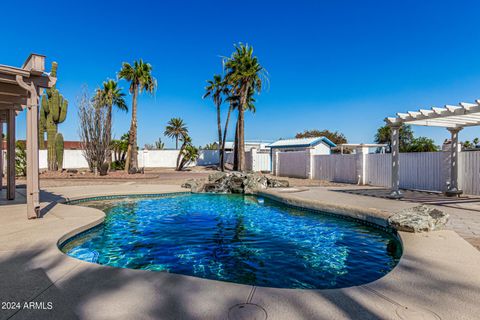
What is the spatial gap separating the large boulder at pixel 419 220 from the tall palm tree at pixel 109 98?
64.8 feet

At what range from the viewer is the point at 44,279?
2955 millimetres

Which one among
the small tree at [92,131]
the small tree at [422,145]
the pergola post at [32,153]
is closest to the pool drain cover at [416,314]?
the pergola post at [32,153]

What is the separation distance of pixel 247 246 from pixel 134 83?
813 inches

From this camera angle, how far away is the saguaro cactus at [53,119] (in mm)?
21062

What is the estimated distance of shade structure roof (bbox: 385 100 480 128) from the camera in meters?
7.68

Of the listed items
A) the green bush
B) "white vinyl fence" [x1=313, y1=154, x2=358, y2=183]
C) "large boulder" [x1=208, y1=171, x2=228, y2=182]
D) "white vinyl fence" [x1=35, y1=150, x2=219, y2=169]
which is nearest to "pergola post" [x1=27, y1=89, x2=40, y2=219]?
"large boulder" [x1=208, y1=171, x2=228, y2=182]

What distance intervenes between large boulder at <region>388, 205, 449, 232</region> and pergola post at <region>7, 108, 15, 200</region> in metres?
9.57

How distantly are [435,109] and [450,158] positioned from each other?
341 cm

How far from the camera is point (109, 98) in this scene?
2228 cm

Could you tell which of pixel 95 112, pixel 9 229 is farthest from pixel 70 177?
pixel 9 229

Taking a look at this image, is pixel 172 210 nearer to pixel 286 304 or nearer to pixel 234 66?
pixel 286 304

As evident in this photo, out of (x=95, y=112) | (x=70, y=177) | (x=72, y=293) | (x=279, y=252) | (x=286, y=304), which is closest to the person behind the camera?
(x=286, y=304)

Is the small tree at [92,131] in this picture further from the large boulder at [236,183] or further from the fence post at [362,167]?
the fence post at [362,167]

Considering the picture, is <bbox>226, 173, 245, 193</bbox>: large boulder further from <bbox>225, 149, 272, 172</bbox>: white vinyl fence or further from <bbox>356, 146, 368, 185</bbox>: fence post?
<bbox>225, 149, 272, 172</bbox>: white vinyl fence
